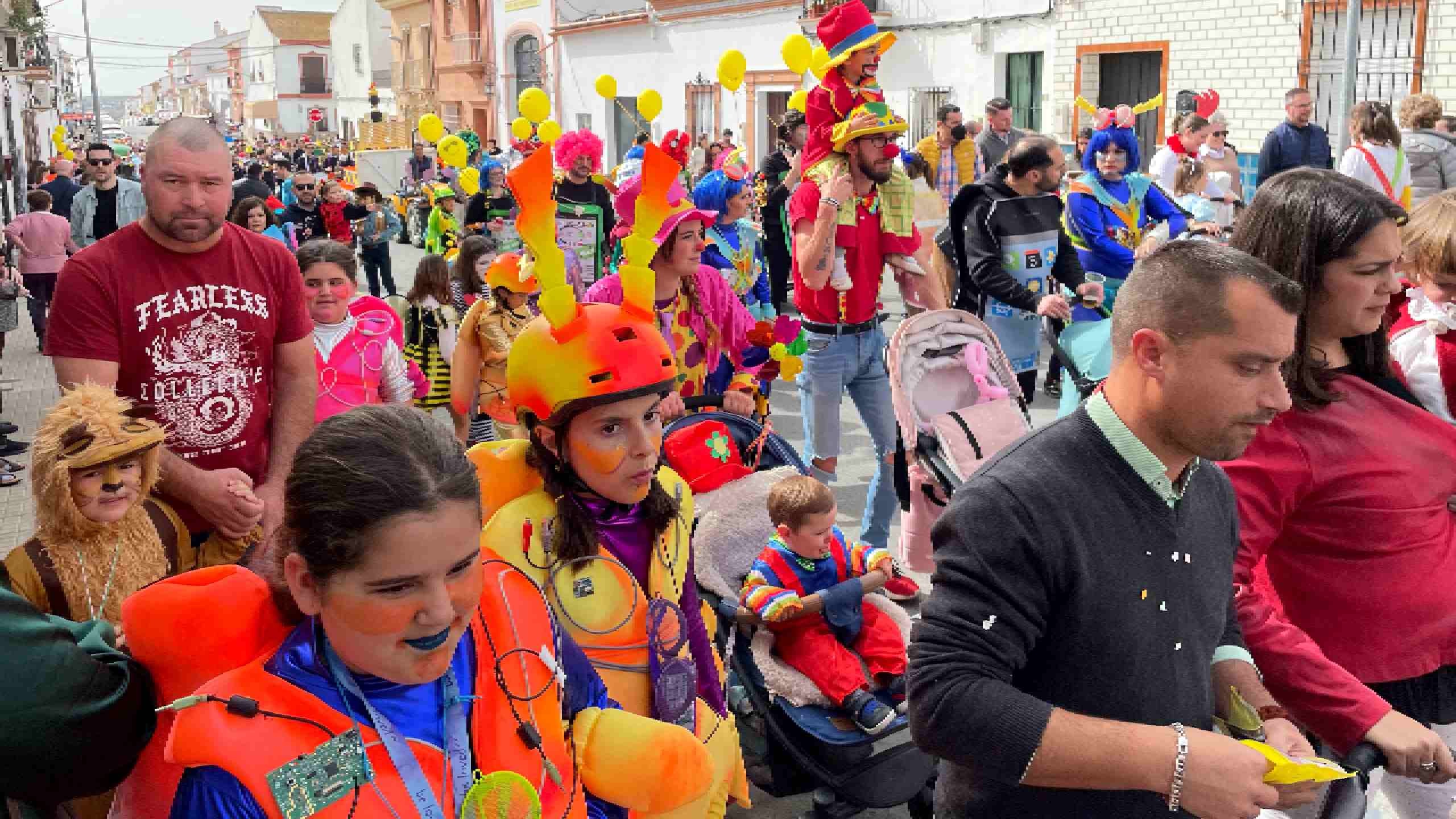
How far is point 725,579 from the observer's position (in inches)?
160

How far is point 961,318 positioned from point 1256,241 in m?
2.23

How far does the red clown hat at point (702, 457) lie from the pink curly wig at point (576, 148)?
5.27 metres

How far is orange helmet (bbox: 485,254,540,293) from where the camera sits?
18.4 ft

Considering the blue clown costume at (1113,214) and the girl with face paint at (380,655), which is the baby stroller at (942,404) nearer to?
the blue clown costume at (1113,214)

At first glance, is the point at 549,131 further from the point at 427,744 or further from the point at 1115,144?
the point at 427,744

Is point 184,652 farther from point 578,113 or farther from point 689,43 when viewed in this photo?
point 578,113

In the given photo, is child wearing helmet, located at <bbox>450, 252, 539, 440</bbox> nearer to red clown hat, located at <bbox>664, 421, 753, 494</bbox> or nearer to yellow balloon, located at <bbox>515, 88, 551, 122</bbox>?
red clown hat, located at <bbox>664, 421, 753, 494</bbox>

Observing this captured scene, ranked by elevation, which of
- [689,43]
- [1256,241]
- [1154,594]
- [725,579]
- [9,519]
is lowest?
[9,519]

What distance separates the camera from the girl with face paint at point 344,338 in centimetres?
523

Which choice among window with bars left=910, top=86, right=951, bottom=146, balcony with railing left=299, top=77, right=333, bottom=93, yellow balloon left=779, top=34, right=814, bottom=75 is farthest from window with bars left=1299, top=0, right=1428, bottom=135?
balcony with railing left=299, top=77, right=333, bottom=93

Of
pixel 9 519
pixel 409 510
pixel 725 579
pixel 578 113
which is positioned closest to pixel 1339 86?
pixel 725 579

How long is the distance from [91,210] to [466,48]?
34379mm

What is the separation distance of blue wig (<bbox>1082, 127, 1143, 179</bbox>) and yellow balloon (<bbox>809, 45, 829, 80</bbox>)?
A: 2.35m

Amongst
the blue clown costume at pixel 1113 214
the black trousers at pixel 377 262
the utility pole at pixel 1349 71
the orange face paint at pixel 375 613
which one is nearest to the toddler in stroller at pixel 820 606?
the orange face paint at pixel 375 613
